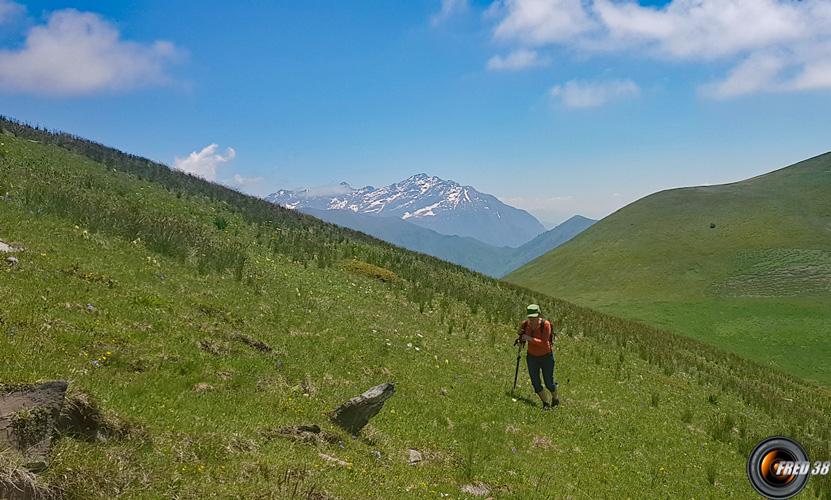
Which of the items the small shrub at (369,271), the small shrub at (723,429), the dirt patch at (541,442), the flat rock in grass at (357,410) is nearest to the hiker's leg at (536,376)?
the dirt patch at (541,442)

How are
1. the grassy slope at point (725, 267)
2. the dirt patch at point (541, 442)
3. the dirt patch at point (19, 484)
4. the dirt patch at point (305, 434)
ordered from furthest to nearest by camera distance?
the grassy slope at point (725, 267) < the dirt patch at point (541, 442) < the dirt patch at point (305, 434) < the dirt patch at point (19, 484)

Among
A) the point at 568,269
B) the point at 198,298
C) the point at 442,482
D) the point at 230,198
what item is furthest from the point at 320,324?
the point at 568,269

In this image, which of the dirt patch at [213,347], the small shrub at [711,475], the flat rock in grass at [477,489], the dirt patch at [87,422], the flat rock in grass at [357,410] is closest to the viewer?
the dirt patch at [87,422]

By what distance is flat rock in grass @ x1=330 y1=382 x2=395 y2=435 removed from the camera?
9.70 m

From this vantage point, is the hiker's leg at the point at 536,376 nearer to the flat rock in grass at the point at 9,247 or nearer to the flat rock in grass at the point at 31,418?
the flat rock in grass at the point at 31,418

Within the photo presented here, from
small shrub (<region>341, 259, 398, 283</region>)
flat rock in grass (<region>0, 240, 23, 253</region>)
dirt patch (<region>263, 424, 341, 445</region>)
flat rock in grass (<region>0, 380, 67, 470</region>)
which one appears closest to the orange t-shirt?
dirt patch (<region>263, 424, 341, 445</region>)

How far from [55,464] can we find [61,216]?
17.1 metres

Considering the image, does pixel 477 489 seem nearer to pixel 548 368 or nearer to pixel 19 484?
pixel 548 368

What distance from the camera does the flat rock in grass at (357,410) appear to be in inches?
382

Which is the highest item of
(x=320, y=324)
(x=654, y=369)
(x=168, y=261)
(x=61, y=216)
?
(x=61, y=216)

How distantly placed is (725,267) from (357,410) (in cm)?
8999

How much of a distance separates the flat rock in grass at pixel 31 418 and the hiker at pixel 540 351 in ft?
39.3

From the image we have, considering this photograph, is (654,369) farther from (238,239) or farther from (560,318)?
(238,239)

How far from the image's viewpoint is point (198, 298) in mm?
15773
